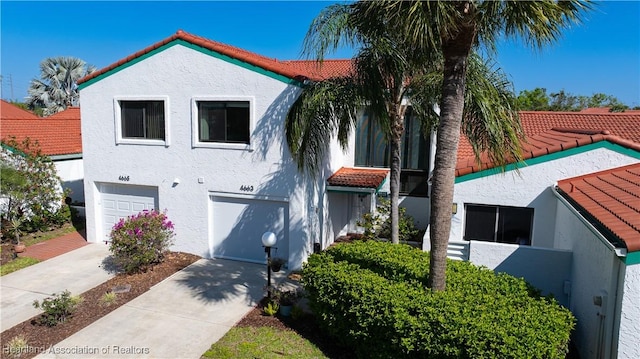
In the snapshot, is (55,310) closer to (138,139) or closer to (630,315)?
(138,139)

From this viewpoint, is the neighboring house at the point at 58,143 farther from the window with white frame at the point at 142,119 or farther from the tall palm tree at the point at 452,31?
the tall palm tree at the point at 452,31

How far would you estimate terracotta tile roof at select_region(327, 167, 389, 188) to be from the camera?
14.2 meters

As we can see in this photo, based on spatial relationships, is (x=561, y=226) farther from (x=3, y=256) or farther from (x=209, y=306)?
(x=3, y=256)

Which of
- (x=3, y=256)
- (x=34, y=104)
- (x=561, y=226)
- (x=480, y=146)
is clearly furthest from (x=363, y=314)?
(x=34, y=104)

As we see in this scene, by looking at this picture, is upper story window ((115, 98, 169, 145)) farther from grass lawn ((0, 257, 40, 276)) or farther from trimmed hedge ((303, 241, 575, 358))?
trimmed hedge ((303, 241, 575, 358))

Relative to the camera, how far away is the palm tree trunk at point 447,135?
6.97 m

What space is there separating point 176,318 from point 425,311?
598 centimetres

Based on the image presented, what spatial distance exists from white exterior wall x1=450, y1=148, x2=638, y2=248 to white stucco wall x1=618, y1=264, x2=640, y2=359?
5.56 meters

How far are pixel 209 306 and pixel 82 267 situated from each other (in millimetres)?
5553

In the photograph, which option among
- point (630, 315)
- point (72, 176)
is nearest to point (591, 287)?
point (630, 315)

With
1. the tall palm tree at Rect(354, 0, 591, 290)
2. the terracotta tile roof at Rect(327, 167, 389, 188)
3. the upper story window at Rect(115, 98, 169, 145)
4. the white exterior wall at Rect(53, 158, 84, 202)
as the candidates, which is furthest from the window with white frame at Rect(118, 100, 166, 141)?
the tall palm tree at Rect(354, 0, 591, 290)

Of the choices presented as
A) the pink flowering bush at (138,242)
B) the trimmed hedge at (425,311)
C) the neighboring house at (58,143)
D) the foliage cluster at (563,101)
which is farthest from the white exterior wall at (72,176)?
the foliage cluster at (563,101)

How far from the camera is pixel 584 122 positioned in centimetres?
1975

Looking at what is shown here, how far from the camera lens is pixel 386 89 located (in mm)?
10219
